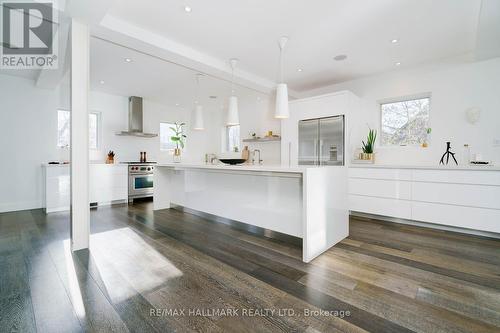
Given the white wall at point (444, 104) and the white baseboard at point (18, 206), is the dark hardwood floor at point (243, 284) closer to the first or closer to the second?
the white wall at point (444, 104)

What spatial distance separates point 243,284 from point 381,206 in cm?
282

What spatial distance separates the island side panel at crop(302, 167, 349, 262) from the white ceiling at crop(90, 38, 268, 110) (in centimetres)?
303

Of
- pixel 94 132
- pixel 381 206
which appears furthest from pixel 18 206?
pixel 381 206

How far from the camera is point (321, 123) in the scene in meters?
4.39

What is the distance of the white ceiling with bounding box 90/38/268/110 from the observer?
3.40m

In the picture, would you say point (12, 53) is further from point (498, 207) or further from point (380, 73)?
point (498, 207)

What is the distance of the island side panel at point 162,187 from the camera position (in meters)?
4.22

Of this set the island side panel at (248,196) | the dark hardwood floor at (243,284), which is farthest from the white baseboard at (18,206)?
the island side panel at (248,196)

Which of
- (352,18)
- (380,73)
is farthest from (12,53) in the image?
(380,73)

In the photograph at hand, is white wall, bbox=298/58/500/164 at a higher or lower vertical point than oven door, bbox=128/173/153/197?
higher

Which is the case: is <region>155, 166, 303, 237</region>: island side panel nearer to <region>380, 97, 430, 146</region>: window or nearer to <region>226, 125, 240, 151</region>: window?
<region>380, 97, 430, 146</region>: window

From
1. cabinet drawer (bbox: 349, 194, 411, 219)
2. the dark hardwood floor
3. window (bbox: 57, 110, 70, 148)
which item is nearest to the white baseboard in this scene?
window (bbox: 57, 110, 70, 148)

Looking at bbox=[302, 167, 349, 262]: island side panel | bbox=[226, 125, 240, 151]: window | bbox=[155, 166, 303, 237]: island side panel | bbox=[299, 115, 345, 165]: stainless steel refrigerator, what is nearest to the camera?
bbox=[302, 167, 349, 262]: island side panel

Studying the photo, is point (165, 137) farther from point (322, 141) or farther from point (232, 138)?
point (322, 141)
